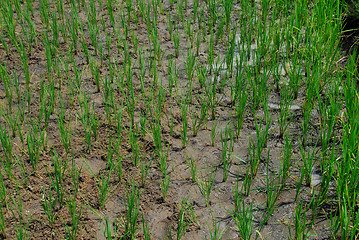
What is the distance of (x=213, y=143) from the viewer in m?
2.63

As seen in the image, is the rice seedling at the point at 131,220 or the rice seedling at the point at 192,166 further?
the rice seedling at the point at 192,166

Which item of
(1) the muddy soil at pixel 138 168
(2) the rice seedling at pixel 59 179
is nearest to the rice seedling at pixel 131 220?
(1) the muddy soil at pixel 138 168

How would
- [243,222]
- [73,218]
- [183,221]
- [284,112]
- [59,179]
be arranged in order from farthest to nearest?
1. [284,112]
2. [59,179]
3. [183,221]
4. [73,218]
5. [243,222]

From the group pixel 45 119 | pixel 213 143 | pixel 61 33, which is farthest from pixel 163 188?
pixel 61 33

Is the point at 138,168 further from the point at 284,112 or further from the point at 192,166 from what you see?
the point at 284,112

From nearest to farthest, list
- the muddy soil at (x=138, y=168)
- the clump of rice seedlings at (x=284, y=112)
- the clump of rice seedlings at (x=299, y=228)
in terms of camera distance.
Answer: the clump of rice seedlings at (x=299, y=228), the muddy soil at (x=138, y=168), the clump of rice seedlings at (x=284, y=112)

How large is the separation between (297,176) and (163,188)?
2.46 ft

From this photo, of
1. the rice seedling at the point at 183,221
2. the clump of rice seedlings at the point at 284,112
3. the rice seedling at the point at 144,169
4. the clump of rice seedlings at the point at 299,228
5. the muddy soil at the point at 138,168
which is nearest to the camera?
the clump of rice seedlings at the point at 299,228

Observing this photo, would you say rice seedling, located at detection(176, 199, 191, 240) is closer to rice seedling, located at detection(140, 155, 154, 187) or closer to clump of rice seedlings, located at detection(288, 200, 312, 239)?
rice seedling, located at detection(140, 155, 154, 187)

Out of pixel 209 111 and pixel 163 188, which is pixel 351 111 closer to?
pixel 209 111

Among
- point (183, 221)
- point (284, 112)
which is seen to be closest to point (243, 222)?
point (183, 221)

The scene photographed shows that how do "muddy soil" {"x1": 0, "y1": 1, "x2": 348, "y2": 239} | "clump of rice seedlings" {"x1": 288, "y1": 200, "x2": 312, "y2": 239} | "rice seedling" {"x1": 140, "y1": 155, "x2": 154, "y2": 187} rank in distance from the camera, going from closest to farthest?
"clump of rice seedlings" {"x1": 288, "y1": 200, "x2": 312, "y2": 239}, "muddy soil" {"x1": 0, "y1": 1, "x2": 348, "y2": 239}, "rice seedling" {"x1": 140, "y1": 155, "x2": 154, "y2": 187}

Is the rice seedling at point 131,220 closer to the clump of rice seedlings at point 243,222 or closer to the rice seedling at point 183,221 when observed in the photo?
the rice seedling at point 183,221

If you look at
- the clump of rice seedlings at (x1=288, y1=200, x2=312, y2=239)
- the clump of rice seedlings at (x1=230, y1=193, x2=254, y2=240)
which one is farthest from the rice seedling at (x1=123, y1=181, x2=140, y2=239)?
the clump of rice seedlings at (x1=288, y1=200, x2=312, y2=239)
